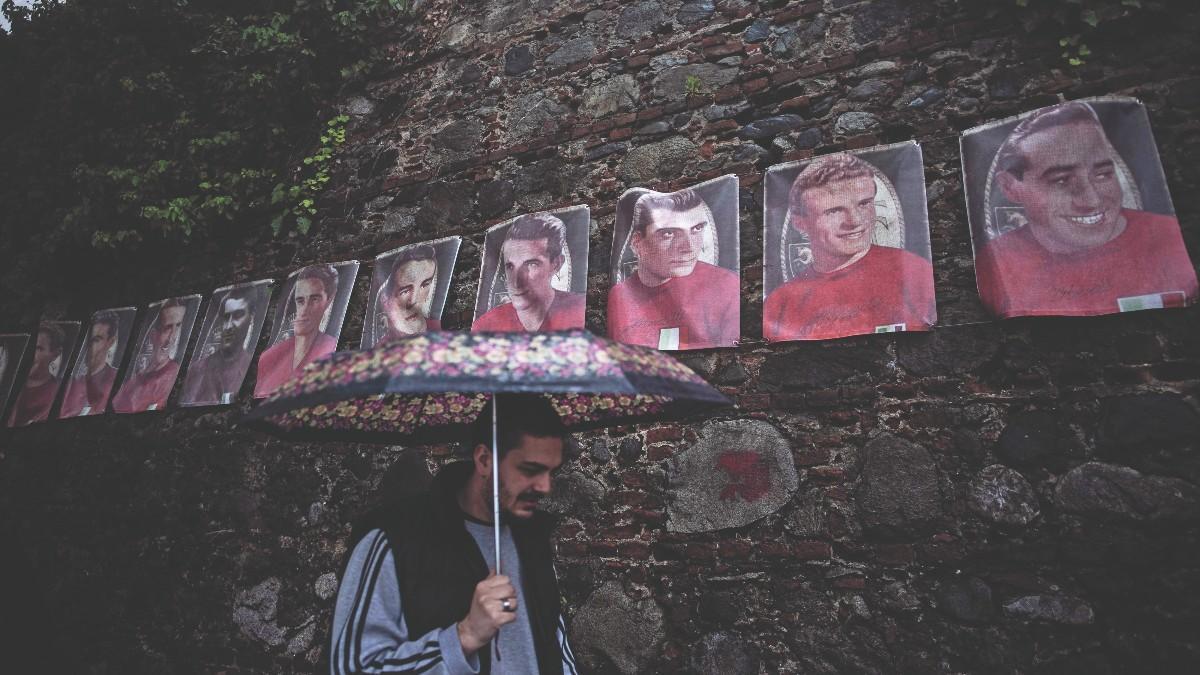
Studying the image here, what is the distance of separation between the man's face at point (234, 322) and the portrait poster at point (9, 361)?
2.55 metres

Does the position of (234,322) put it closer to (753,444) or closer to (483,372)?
(753,444)

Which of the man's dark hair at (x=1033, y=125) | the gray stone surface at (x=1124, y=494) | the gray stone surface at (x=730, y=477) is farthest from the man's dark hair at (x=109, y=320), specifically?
the gray stone surface at (x=1124, y=494)

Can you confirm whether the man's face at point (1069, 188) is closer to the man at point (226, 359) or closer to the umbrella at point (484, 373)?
the umbrella at point (484, 373)

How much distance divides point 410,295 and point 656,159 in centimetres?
176

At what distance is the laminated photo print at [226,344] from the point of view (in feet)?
14.4

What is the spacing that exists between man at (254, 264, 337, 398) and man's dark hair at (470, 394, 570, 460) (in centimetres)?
275

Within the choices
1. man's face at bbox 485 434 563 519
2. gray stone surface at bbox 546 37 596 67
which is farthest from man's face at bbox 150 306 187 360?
man's face at bbox 485 434 563 519

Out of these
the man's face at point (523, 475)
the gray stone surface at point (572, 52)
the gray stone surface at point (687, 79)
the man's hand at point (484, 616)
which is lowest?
the man's hand at point (484, 616)

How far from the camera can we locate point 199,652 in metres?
3.90

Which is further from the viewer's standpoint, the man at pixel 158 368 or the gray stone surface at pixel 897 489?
the man at pixel 158 368

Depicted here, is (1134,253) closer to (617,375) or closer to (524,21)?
(617,375)

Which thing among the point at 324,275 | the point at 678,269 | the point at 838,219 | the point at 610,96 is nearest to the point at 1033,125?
the point at 838,219

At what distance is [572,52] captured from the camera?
403cm

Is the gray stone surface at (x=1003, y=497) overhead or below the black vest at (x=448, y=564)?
overhead
